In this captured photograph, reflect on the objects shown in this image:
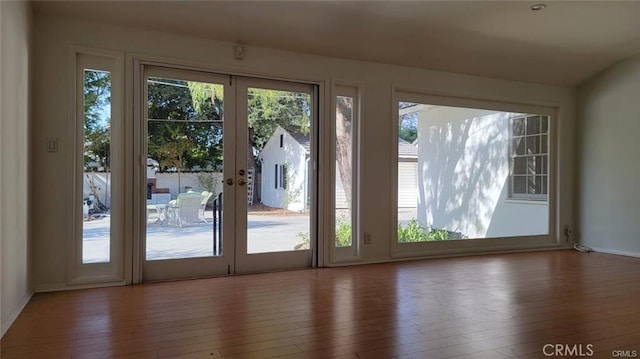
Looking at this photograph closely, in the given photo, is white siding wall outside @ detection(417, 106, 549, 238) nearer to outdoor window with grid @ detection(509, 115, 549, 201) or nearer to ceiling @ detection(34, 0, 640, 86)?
outdoor window with grid @ detection(509, 115, 549, 201)

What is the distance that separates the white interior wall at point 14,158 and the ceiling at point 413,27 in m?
0.66

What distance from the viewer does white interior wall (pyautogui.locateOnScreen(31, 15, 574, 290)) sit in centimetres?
364

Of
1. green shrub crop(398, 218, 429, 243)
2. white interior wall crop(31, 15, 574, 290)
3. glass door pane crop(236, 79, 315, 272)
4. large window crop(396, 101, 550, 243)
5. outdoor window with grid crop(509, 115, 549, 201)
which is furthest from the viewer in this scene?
outdoor window with grid crop(509, 115, 549, 201)

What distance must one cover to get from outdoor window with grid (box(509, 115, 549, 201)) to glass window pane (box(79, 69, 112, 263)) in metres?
5.56

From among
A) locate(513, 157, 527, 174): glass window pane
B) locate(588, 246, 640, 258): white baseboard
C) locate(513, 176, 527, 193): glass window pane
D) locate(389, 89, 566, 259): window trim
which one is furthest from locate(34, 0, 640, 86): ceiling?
locate(588, 246, 640, 258): white baseboard

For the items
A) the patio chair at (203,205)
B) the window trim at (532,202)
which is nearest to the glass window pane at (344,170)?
the window trim at (532,202)

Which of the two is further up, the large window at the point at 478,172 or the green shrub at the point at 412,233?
the large window at the point at 478,172

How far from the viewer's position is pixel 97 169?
388 centimetres

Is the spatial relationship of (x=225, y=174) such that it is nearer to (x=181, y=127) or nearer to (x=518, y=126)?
(x=181, y=127)

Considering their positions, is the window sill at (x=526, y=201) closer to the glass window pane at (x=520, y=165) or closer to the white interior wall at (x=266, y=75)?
the white interior wall at (x=266, y=75)

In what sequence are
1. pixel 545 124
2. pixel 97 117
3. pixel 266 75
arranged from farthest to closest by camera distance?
pixel 545 124
pixel 266 75
pixel 97 117

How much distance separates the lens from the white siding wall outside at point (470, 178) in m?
6.40

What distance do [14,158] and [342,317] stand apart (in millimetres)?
2447

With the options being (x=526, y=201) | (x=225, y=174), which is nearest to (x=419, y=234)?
(x=526, y=201)
